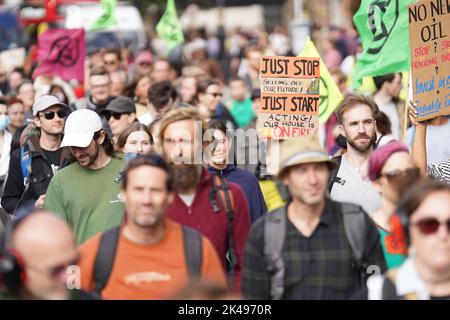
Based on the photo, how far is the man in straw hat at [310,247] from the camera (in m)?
6.24

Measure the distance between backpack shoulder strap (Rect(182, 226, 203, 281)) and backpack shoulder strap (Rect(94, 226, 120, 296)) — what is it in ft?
1.12

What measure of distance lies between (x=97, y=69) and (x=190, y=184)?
22.0 feet

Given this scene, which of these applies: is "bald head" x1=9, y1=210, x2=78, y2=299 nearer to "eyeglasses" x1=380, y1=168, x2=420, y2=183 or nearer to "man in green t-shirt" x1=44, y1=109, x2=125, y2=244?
"eyeglasses" x1=380, y1=168, x2=420, y2=183

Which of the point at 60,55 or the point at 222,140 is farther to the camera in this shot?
the point at 60,55

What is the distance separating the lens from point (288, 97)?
1070cm

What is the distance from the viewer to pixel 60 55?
1564 cm

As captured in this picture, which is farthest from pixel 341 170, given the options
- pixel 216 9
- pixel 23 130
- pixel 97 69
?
pixel 216 9

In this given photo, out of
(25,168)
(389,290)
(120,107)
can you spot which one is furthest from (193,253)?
(120,107)

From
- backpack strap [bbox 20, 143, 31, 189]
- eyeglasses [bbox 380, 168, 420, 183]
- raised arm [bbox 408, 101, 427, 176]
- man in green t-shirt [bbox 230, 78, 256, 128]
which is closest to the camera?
eyeglasses [bbox 380, 168, 420, 183]

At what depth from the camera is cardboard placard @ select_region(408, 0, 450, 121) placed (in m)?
9.63

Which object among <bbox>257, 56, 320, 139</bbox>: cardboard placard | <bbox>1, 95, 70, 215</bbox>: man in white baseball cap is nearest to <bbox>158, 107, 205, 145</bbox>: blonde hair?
<bbox>1, 95, 70, 215</bbox>: man in white baseball cap
